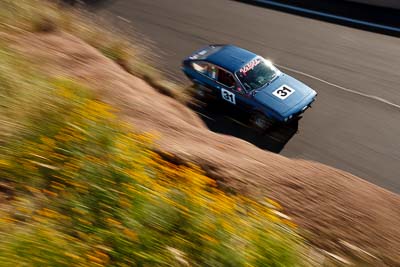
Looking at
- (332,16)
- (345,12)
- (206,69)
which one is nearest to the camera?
(206,69)

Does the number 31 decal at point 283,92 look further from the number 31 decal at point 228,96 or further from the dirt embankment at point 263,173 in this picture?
the dirt embankment at point 263,173

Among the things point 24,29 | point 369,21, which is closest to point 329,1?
point 369,21

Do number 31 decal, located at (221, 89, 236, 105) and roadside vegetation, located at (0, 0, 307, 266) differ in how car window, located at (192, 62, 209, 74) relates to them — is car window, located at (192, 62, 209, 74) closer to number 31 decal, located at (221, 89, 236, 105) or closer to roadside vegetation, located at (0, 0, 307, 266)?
number 31 decal, located at (221, 89, 236, 105)

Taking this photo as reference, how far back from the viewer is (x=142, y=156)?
16.2 ft

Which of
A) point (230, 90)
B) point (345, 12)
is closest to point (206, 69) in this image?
point (230, 90)

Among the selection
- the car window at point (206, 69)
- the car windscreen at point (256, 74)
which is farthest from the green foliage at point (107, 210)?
the car window at point (206, 69)

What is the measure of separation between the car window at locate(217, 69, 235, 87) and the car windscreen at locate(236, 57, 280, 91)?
0.21 meters

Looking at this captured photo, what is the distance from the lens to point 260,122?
11078 mm

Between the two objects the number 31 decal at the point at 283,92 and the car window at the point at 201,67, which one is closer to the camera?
the number 31 decal at the point at 283,92

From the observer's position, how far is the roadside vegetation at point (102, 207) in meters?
3.89

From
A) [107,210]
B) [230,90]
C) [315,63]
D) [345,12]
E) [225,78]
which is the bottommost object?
[230,90]

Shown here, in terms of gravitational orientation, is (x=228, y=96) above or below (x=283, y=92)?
below

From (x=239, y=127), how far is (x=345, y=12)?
323 inches

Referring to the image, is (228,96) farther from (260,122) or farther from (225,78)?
(260,122)
